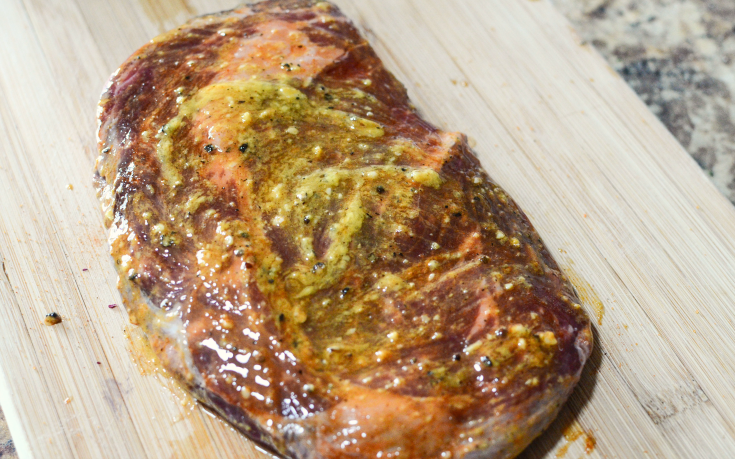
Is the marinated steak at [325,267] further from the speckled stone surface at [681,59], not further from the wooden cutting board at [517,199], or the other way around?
the speckled stone surface at [681,59]

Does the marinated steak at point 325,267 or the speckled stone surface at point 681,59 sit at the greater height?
the speckled stone surface at point 681,59

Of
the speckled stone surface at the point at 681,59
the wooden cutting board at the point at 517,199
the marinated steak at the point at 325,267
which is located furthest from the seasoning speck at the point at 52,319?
the speckled stone surface at the point at 681,59

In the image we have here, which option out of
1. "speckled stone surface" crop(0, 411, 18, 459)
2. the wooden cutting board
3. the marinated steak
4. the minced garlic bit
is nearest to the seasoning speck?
the wooden cutting board

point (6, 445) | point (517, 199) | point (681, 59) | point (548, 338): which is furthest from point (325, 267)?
point (681, 59)

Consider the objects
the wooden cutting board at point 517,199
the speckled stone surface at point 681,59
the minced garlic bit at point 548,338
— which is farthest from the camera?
the speckled stone surface at point 681,59

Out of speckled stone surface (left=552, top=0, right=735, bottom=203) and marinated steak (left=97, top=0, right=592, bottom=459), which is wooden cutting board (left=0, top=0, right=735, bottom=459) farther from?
speckled stone surface (left=552, top=0, right=735, bottom=203)

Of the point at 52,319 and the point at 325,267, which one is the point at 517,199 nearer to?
the point at 325,267
